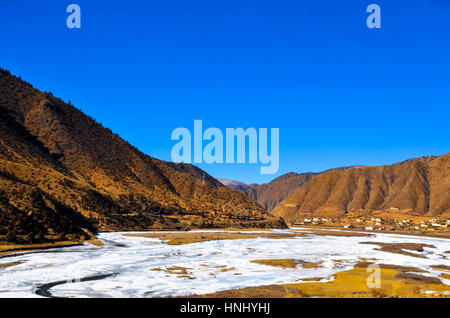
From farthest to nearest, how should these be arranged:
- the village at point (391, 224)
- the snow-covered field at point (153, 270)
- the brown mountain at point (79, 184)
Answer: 1. the village at point (391, 224)
2. the brown mountain at point (79, 184)
3. the snow-covered field at point (153, 270)

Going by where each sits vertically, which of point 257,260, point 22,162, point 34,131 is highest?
point 34,131

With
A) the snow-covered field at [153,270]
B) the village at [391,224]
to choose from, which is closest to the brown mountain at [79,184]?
the snow-covered field at [153,270]

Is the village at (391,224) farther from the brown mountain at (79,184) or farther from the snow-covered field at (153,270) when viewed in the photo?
the snow-covered field at (153,270)

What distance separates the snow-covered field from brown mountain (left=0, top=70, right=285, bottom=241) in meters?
13.1

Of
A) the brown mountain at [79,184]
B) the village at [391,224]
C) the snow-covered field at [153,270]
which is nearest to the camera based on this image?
the snow-covered field at [153,270]

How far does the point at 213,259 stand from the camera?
1811 inches

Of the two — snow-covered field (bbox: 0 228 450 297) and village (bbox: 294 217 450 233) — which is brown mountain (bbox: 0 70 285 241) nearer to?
snow-covered field (bbox: 0 228 450 297)

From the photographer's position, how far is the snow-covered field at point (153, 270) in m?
28.2

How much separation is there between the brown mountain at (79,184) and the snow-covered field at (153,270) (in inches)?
518

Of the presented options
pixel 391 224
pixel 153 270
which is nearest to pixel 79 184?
pixel 153 270
